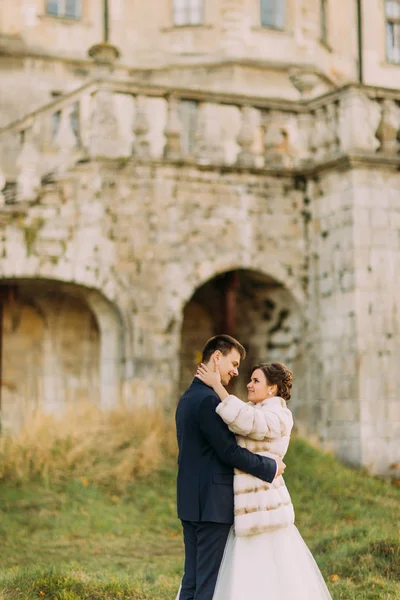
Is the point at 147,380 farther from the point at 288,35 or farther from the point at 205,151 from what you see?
the point at 288,35

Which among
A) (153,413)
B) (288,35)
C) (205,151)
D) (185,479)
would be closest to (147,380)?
(153,413)

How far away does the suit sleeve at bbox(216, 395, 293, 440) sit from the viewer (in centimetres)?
579

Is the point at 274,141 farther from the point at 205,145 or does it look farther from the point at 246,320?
the point at 246,320

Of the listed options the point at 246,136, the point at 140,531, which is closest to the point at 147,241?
the point at 246,136

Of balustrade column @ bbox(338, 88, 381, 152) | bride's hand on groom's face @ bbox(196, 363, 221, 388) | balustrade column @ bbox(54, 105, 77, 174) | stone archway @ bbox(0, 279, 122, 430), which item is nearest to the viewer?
bride's hand on groom's face @ bbox(196, 363, 221, 388)

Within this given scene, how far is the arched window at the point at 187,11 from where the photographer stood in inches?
766

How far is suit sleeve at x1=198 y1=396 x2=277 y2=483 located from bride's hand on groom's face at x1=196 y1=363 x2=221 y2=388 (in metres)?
0.14

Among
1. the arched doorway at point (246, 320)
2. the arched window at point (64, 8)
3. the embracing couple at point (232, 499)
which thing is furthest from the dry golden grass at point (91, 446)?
the arched window at point (64, 8)

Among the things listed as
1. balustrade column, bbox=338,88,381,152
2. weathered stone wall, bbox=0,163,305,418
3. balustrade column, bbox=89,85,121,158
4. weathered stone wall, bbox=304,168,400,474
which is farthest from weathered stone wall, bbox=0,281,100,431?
balustrade column, bbox=338,88,381,152

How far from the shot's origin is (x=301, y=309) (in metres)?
13.8

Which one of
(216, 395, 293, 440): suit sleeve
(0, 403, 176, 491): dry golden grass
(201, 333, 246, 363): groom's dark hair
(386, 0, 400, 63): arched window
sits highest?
(386, 0, 400, 63): arched window

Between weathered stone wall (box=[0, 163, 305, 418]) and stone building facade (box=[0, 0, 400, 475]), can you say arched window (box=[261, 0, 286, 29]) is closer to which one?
stone building facade (box=[0, 0, 400, 475])

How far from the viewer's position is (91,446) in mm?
11648

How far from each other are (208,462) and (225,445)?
18cm
